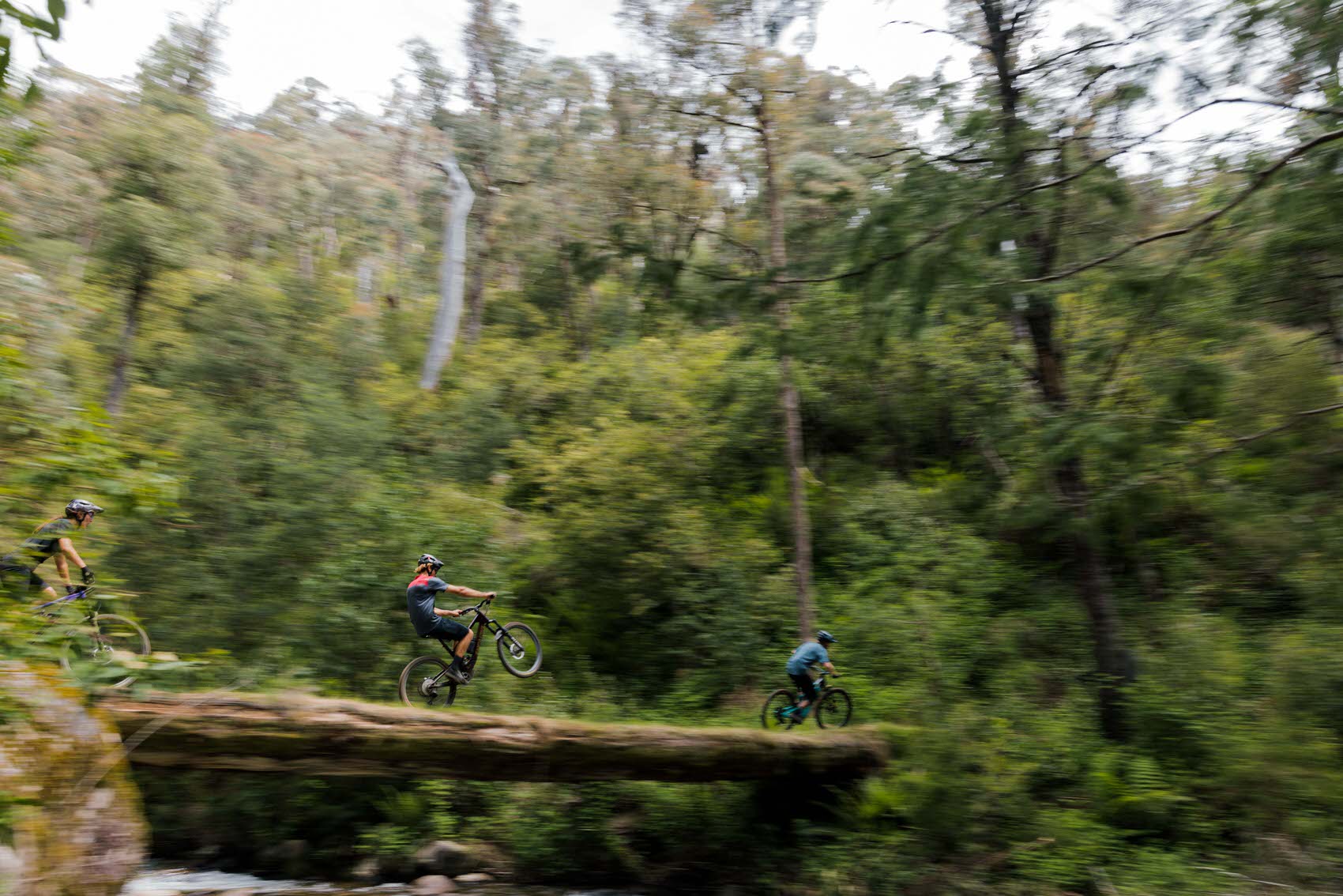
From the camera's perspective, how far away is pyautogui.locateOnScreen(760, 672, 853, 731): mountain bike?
9852 mm

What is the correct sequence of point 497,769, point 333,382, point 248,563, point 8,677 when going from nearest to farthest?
point 8,677
point 497,769
point 248,563
point 333,382

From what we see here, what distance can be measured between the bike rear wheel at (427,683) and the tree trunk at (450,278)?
46.2ft

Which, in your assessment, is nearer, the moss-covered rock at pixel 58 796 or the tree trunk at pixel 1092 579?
the moss-covered rock at pixel 58 796

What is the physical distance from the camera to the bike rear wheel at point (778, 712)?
32.6ft

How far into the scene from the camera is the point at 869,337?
6.72 meters

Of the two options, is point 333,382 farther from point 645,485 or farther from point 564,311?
point 564,311

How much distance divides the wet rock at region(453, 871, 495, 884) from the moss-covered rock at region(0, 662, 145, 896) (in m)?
5.87

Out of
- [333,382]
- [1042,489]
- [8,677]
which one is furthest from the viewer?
[333,382]

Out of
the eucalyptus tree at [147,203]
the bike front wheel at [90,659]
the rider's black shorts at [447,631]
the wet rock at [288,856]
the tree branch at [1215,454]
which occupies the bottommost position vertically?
the wet rock at [288,856]

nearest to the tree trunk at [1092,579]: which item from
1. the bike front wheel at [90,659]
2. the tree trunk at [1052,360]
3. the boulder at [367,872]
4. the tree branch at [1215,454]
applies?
the tree trunk at [1052,360]

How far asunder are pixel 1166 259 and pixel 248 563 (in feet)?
37.2

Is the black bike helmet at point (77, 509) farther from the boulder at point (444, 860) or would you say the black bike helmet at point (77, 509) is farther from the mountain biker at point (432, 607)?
the boulder at point (444, 860)

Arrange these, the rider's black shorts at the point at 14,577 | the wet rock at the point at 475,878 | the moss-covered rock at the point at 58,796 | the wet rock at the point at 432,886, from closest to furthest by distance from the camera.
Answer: the moss-covered rock at the point at 58,796 → the rider's black shorts at the point at 14,577 → the wet rock at the point at 432,886 → the wet rock at the point at 475,878

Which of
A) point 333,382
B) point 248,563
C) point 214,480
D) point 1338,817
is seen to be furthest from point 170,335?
point 1338,817
